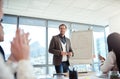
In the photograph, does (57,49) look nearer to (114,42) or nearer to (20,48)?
(114,42)

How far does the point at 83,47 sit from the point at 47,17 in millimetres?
3051

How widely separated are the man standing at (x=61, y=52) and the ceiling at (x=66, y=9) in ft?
4.47

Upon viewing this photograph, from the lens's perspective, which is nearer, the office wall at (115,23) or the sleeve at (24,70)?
the sleeve at (24,70)

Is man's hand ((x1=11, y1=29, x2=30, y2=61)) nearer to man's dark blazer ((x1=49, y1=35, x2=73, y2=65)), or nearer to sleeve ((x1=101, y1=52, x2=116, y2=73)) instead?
sleeve ((x1=101, y1=52, x2=116, y2=73))

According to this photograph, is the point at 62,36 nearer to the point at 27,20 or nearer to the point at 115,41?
the point at 115,41

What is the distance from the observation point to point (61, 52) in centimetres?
245

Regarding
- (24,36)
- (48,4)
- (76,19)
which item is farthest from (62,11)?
(24,36)

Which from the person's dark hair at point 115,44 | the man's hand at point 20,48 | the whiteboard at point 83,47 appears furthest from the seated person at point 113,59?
the man's hand at point 20,48

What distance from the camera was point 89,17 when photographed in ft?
16.2

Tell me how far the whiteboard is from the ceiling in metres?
1.78

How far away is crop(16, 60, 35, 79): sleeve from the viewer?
19.1 inches

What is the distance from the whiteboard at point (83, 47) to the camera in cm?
204

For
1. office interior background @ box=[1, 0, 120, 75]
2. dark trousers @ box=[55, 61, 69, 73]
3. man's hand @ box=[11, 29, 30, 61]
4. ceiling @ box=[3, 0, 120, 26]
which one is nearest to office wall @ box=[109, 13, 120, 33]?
office interior background @ box=[1, 0, 120, 75]

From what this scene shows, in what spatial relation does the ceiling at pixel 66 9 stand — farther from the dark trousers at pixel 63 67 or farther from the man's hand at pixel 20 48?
the man's hand at pixel 20 48
